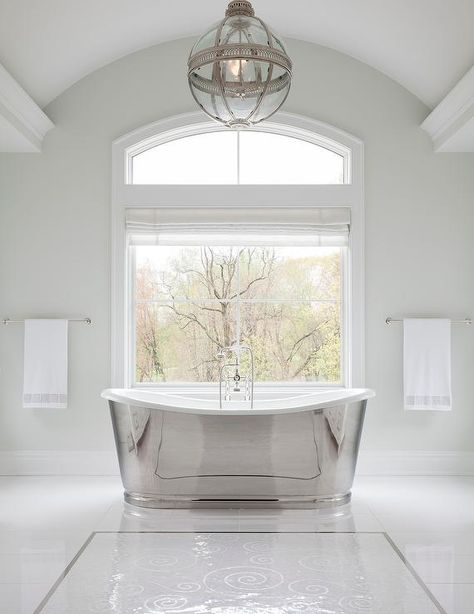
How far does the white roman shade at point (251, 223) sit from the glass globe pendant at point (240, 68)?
250 cm

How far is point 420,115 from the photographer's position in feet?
17.6

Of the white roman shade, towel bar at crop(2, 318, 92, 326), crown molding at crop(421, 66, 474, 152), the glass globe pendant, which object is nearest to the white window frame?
the white roman shade

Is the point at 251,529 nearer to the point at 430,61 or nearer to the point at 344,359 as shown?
the point at 344,359

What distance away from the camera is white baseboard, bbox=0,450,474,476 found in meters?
5.24

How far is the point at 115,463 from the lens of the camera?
5.26m

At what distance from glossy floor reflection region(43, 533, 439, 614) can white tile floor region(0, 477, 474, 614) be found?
0.14 ft

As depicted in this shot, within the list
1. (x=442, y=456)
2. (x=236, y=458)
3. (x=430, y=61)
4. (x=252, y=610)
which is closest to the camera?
(x=252, y=610)

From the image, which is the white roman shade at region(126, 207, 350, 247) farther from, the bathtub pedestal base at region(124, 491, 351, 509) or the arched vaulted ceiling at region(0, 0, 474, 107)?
the bathtub pedestal base at region(124, 491, 351, 509)

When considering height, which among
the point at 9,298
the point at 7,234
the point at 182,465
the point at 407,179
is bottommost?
the point at 182,465

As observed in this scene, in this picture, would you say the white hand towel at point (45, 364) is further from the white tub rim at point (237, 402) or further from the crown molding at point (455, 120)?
the crown molding at point (455, 120)

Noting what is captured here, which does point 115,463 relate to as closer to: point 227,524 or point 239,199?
point 227,524

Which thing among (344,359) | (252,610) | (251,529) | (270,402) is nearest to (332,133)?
(344,359)

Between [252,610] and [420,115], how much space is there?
383 cm

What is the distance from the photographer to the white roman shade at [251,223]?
17.3 feet
